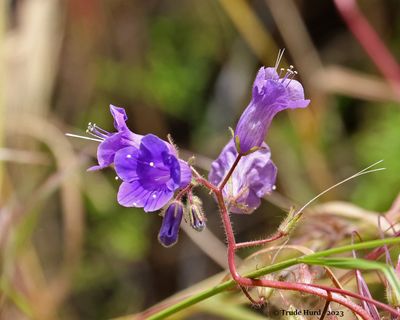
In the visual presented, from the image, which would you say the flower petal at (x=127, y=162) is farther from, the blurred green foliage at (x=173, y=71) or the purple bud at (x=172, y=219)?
the blurred green foliage at (x=173, y=71)

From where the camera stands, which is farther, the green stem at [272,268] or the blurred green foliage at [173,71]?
the blurred green foliage at [173,71]

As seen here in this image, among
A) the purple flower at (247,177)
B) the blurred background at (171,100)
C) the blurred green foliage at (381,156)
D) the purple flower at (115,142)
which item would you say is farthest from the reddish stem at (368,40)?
the purple flower at (115,142)

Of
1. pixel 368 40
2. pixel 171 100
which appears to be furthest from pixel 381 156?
pixel 171 100

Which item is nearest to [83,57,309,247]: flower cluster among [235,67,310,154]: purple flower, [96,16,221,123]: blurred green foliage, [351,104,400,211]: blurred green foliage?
[235,67,310,154]: purple flower

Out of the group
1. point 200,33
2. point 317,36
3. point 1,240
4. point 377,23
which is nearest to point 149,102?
point 200,33

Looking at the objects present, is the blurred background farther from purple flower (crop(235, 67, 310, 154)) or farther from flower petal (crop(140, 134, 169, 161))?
flower petal (crop(140, 134, 169, 161))

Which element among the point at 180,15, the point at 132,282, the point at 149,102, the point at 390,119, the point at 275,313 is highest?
the point at 180,15

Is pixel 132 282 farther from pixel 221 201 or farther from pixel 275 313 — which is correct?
pixel 221 201
